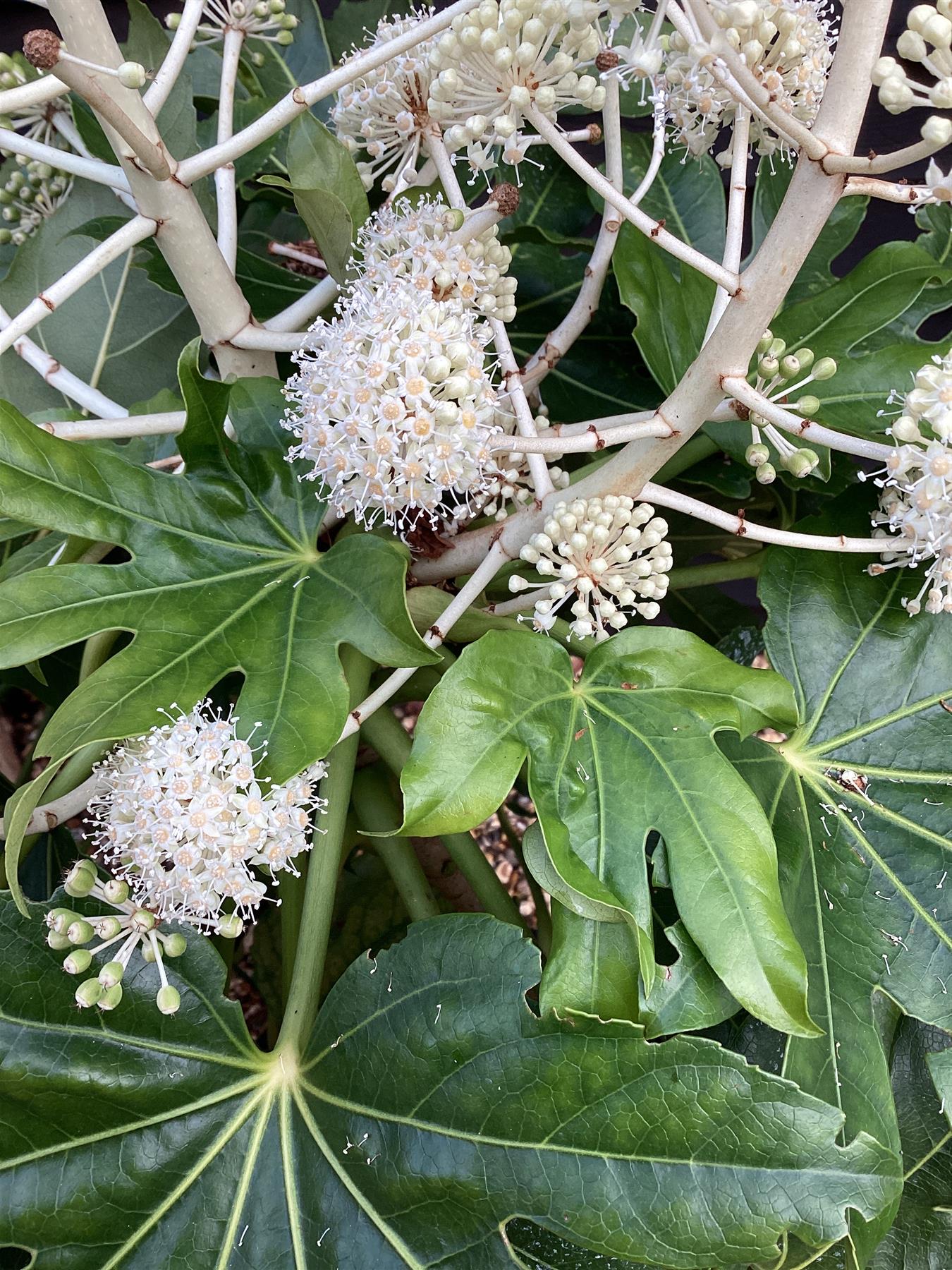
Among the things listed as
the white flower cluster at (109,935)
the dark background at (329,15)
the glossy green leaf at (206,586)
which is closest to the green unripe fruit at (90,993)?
the white flower cluster at (109,935)

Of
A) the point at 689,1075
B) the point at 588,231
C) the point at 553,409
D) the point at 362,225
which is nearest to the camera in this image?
the point at 689,1075

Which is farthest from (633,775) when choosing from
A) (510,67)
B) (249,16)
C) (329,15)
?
(329,15)

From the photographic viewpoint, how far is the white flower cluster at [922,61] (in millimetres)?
392

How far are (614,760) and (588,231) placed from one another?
2.93 feet

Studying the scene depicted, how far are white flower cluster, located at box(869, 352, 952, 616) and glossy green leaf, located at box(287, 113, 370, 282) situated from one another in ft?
1.20

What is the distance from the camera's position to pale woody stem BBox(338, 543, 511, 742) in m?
0.59

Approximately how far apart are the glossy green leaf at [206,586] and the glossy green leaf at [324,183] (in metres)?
0.12

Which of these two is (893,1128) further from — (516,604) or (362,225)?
(362,225)

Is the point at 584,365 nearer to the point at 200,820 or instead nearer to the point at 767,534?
the point at 767,534

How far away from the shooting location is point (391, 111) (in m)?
0.66

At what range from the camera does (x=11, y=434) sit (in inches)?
22.1

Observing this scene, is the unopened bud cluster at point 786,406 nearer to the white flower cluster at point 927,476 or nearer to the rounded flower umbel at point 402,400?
the white flower cluster at point 927,476

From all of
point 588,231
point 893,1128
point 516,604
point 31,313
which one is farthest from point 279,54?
point 893,1128

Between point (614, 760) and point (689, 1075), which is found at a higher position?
point (614, 760)
